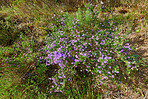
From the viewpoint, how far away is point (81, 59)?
1957 millimetres

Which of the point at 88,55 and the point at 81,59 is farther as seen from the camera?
the point at 88,55

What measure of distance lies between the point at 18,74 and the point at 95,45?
184 centimetres

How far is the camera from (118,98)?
6.00 feet

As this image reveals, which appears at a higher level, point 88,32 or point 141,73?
point 88,32

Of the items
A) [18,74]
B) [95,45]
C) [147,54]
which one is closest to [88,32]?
[95,45]

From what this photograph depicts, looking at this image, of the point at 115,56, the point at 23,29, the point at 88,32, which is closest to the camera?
the point at 115,56

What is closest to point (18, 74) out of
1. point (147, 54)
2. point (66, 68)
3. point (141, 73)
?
point (66, 68)

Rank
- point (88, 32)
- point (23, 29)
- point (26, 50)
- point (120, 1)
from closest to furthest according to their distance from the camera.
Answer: point (88, 32) → point (26, 50) → point (120, 1) → point (23, 29)

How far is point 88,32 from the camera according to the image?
2.43 metres

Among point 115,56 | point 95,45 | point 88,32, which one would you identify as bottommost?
point 115,56

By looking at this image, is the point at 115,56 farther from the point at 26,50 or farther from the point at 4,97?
the point at 4,97

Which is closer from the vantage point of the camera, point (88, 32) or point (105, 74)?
point (105, 74)

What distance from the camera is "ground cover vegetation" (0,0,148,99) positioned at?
1.92m

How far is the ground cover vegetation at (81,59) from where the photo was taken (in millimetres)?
1925
